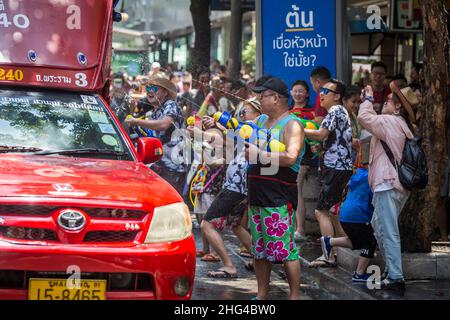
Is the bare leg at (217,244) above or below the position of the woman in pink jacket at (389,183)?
below

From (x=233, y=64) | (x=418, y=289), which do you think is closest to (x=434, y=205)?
(x=418, y=289)

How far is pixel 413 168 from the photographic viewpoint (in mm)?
8609

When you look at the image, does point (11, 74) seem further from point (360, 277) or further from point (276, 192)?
point (360, 277)

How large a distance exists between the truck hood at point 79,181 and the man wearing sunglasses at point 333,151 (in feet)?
11.5

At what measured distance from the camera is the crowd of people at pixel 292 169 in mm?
7816

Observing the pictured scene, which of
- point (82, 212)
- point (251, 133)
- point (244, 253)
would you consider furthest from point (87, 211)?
point (244, 253)

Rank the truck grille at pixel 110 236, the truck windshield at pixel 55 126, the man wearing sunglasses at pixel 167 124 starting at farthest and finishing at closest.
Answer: the man wearing sunglasses at pixel 167 124
the truck windshield at pixel 55 126
the truck grille at pixel 110 236

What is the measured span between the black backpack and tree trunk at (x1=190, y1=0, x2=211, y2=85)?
1057 centimetres

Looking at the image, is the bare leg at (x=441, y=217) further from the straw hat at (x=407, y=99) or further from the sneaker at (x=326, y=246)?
the straw hat at (x=407, y=99)

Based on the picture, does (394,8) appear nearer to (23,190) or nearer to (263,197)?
(263,197)

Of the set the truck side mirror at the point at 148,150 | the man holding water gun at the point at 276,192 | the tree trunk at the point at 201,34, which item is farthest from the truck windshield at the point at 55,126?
the tree trunk at the point at 201,34

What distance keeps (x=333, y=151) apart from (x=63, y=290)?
4966mm

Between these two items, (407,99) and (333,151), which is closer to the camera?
(407,99)

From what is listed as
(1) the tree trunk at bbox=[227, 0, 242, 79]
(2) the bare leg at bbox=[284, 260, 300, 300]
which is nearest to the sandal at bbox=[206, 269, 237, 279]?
(2) the bare leg at bbox=[284, 260, 300, 300]
